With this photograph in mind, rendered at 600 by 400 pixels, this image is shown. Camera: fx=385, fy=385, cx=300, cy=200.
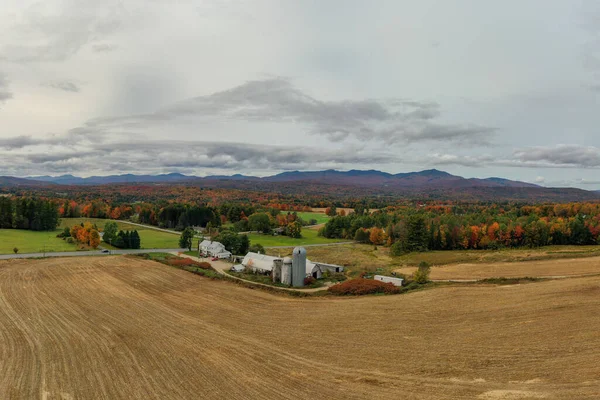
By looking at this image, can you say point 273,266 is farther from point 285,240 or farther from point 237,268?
point 285,240

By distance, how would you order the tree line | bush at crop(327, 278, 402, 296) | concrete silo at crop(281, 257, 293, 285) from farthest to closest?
the tree line < concrete silo at crop(281, 257, 293, 285) < bush at crop(327, 278, 402, 296)

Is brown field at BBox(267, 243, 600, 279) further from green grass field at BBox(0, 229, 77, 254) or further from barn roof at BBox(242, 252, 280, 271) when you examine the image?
green grass field at BBox(0, 229, 77, 254)

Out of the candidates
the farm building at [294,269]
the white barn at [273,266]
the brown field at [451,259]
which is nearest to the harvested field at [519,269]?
the brown field at [451,259]

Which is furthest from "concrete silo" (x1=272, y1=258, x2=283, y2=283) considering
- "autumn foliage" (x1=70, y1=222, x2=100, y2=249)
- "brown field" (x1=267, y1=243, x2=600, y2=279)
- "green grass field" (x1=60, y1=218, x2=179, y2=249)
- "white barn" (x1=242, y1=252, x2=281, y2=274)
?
"autumn foliage" (x1=70, y1=222, x2=100, y2=249)

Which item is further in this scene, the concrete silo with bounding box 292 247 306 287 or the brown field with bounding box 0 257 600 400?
the concrete silo with bounding box 292 247 306 287

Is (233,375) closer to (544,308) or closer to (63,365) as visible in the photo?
(63,365)
